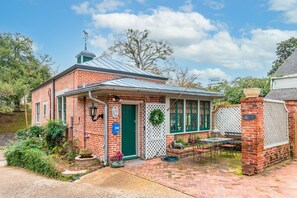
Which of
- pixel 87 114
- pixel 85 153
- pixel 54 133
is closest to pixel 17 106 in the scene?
pixel 54 133

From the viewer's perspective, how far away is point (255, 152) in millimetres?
5523

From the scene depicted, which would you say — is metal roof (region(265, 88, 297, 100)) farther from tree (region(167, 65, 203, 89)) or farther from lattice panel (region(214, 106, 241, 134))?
tree (region(167, 65, 203, 89))

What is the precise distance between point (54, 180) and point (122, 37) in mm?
20485

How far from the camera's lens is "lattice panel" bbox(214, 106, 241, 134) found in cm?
972

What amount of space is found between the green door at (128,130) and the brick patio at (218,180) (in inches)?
36.8

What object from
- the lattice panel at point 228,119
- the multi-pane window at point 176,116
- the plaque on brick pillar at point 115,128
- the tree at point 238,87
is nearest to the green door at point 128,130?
the plaque on brick pillar at point 115,128

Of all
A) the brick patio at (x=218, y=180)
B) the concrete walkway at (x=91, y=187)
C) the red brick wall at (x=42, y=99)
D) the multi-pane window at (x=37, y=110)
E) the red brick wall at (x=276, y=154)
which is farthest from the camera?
the multi-pane window at (x=37, y=110)

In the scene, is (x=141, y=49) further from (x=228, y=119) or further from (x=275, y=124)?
(x=275, y=124)

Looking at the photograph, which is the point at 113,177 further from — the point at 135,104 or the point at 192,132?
the point at 192,132

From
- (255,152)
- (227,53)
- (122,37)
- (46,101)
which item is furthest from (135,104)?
(122,37)

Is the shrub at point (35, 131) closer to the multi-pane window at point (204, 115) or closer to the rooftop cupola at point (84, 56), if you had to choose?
the rooftop cupola at point (84, 56)

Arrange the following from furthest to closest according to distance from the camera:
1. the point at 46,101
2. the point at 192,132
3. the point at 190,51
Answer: the point at 190,51 < the point at 46,101 < the point at 192,132

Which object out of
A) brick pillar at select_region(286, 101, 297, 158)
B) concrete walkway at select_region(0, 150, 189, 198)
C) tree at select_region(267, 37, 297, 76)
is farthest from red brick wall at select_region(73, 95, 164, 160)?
tree at select_region(267, 37, 297, 76)

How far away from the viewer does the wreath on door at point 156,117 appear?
24.5ft
